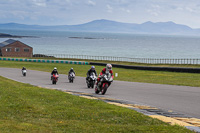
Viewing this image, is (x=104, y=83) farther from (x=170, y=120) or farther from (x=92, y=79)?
(x=170, y=120)

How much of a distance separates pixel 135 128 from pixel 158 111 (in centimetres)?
369

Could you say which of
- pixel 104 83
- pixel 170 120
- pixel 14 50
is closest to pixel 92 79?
pixel 104 83

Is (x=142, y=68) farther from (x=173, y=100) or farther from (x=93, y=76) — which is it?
(x=173, y=100)

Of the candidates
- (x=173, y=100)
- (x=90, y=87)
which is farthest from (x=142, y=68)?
(x=173, y=100)

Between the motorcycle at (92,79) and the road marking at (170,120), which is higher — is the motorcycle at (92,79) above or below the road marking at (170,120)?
above

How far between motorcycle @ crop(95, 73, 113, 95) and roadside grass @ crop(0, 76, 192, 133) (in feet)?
14.6

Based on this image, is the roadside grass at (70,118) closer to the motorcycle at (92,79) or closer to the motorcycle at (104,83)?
the motorcycle at (104,83)

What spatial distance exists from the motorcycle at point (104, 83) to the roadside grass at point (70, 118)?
4.46 metres

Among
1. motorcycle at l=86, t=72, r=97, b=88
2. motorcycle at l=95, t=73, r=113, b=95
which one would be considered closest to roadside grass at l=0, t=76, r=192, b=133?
motorcycle at l=95, t=73, r=113, b=95

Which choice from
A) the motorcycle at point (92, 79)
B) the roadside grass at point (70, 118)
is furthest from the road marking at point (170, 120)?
the motorcycle at point (92, 79)

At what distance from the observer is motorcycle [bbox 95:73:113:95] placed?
18.5 meters

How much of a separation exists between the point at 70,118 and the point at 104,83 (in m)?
8.41

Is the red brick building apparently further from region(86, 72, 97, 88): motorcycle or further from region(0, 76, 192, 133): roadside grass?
region(0, 76, 192, 133): roadside grass

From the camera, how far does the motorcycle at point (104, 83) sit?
1853 cm
